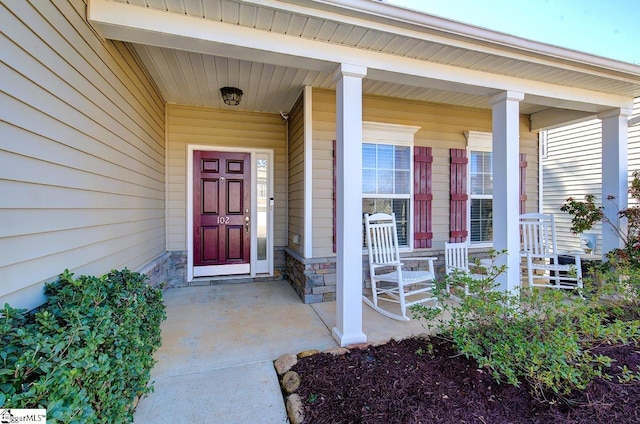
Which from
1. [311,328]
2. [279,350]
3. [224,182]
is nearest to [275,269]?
[224,182]

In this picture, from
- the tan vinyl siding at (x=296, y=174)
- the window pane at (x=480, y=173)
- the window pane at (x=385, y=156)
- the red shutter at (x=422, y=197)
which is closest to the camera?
the tan vinyl siding at (x=296, y=174)

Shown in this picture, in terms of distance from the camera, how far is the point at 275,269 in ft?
14.8

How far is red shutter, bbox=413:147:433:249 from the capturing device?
4094 millimetres

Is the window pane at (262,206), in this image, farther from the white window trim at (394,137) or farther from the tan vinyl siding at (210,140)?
the white window trim at (394,137)

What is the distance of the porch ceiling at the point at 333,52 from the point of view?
2014 millimetres

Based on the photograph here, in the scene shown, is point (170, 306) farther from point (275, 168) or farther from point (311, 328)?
point (275, 168)

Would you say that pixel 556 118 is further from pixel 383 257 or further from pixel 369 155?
pixel 383 257

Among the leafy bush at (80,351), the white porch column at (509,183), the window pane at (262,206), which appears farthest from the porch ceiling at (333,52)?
the leafy bush at (80,351)

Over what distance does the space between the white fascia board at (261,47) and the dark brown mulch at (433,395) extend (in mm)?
2351

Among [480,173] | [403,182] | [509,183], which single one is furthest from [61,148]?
[480,173]

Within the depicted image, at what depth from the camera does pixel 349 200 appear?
242 centimetres

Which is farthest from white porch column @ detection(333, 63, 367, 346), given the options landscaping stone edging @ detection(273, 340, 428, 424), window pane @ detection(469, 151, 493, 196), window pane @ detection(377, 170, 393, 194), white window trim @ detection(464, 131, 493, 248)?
window pane @ detection(469, 151, 493, 196)

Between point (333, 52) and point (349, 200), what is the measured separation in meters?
1.22

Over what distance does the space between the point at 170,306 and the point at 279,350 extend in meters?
1.72
